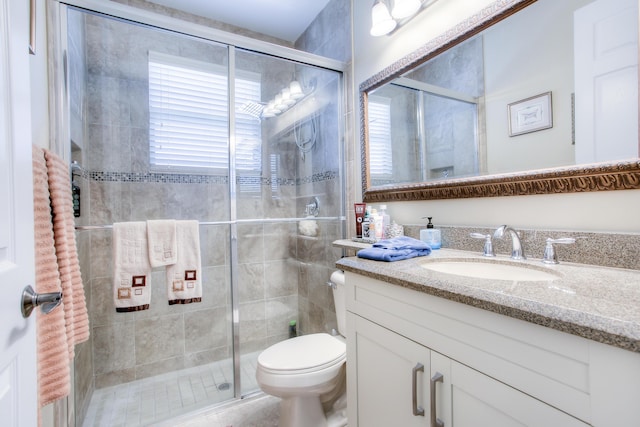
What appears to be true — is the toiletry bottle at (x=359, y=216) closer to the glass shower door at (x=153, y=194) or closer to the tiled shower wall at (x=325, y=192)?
the tiled shower wall at (x=325, y=192)

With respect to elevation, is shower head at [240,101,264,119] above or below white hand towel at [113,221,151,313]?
above

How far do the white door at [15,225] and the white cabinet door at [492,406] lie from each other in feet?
3.06

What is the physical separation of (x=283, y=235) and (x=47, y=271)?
5.12 feet

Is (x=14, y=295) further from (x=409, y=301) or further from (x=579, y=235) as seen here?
(x=579, y=235)

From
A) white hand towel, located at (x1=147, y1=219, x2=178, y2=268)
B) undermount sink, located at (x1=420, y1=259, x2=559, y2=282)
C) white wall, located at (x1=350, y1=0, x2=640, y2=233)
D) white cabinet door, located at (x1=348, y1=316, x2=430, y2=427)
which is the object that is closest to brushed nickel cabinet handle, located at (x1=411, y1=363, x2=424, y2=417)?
white cabinet door, located at (x1=348, y1=316, x2=430, y2=427)

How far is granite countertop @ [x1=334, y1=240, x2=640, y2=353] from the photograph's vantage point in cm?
49

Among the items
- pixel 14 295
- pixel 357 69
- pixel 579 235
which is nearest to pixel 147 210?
pixel 14 295

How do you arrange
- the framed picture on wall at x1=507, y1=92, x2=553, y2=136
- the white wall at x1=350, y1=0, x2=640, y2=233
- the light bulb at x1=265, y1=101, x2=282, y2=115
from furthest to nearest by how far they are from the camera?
the light bulb at x1=265, y1=101, x2=282, y2=115 → the framed picture on wall at x1=507, y1=92, x2=553, y2=136 → the white wall at x1=350, y1=0, x2=640, y2=233

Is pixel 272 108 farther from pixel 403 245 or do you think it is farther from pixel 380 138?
pixel 403 245

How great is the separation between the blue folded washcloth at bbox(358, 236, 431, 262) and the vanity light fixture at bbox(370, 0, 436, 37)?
44.0 inches

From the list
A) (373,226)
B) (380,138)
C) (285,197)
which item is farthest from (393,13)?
A: (285,197)

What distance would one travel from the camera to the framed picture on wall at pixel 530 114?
1.01m

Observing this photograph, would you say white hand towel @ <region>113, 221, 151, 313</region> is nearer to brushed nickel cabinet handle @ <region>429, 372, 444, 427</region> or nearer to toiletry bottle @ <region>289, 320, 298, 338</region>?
toiletry bottle @ <region>289, 320, 298, 338</region>

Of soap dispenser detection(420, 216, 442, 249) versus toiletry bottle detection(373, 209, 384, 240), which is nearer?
soap dispenser detection(420, 216, 442, 249)
